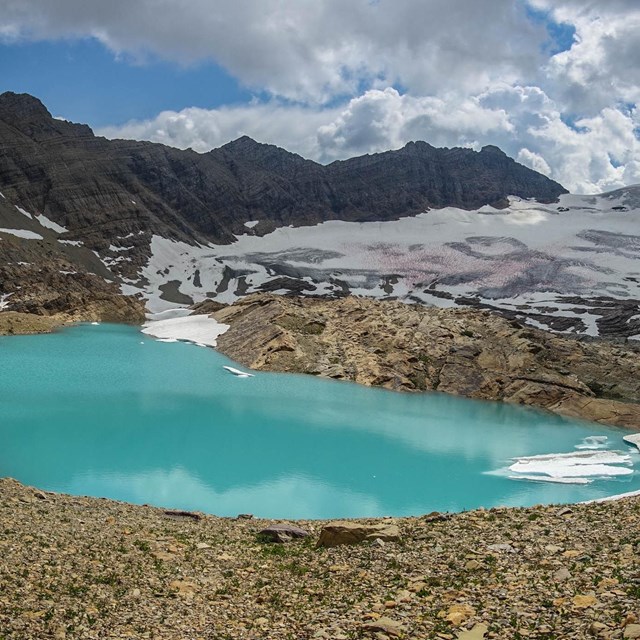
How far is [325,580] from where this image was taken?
13.3m

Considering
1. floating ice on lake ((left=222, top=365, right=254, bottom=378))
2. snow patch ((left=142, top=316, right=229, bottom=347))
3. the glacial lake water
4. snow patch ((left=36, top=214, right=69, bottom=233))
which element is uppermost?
snow patch ((left=36, top=214, right=69, bottom=233))

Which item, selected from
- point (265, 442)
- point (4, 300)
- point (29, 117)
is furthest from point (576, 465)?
point (29, 117)

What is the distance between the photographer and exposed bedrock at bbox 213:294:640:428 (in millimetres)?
58219

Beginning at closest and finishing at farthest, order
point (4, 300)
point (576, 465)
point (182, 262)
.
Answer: point (576, 465) → point (4, 300) → point (182, 262)

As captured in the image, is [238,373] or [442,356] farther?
[442,356]

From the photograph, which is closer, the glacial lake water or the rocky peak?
the glacial lake water

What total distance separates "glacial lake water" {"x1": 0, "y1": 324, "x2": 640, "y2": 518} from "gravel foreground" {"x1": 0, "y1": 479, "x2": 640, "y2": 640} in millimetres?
8683

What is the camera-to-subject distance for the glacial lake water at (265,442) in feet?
89.2

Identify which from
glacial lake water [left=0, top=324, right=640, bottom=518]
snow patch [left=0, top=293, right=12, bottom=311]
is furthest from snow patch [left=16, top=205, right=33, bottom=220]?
glacial lake water [left=0, top=324, right=640, bottom=518]

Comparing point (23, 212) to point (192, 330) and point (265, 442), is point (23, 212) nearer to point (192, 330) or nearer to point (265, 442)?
point (192, 330)

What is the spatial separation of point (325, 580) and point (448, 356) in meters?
50.9

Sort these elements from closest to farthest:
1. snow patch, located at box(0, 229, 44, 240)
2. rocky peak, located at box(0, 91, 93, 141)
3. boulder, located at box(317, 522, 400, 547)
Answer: boulder, located at box(317, 522, 400, 547), snow patch, located at box(0, 229, 44, 240), rocky peak, located at box(0, 91, 93, 141)

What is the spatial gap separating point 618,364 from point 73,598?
6418 centimetres

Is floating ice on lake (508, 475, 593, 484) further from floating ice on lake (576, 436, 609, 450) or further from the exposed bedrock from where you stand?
the exposed bedrock
